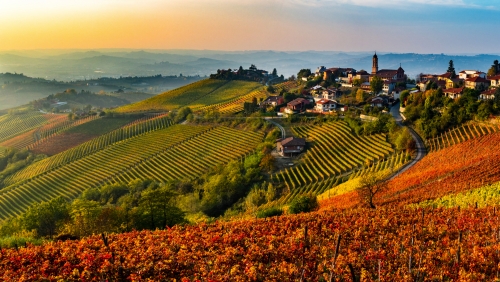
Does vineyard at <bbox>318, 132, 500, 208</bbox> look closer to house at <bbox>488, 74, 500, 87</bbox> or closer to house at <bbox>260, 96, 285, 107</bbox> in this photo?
house at <bbox>488, 74, 500, 87</bbox>

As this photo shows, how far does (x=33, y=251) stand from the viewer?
14906mm

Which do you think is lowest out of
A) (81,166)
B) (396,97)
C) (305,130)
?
(81,166)

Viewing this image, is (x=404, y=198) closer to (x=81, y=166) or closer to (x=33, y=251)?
(x=33, y=251)

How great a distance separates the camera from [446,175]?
30.7m

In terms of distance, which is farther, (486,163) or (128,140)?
(128,140)

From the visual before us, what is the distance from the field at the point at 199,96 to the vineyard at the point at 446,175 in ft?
226

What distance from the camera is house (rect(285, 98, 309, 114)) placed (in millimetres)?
73375

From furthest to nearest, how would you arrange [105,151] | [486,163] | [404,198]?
[105,151] → [486,163] → [404,198]

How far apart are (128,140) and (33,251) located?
200 ft

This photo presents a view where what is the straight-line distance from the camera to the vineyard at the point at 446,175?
2719cm

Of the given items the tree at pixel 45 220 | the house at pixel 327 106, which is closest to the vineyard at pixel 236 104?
the house at pixel 327 106

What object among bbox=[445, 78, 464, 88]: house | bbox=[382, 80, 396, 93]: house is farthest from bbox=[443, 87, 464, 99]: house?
bbox=[382, 80, 396, 93]: house

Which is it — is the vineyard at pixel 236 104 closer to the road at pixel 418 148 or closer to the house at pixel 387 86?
the house at pixel 387 86

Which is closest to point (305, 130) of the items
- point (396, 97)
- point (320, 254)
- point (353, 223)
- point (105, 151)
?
point (396, 97)
